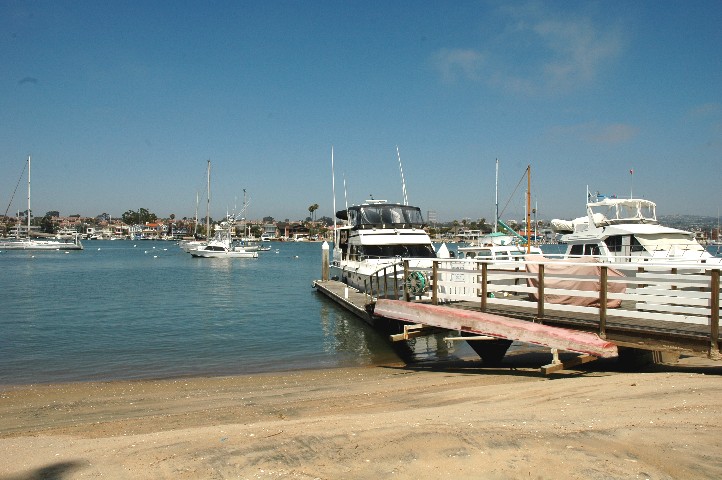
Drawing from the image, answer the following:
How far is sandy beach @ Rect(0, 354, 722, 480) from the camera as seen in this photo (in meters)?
5.48

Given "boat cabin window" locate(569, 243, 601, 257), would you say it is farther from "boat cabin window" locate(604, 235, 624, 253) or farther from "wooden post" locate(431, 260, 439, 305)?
"wooden post" locate(431, 260, 439, 305)

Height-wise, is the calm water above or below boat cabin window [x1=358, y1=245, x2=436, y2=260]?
below

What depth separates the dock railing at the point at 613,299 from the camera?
8.95m

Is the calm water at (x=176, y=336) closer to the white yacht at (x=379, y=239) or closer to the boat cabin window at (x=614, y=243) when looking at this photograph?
the white yacht at (x=379, y=239)

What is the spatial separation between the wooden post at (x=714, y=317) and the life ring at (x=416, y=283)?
6.72 m

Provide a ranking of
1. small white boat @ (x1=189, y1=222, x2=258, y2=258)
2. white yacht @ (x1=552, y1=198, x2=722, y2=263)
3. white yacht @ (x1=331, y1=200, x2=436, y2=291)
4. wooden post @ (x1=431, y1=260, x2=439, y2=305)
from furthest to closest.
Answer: small white boat @ (x1=189, y1=222, x2=258, y2=258)
white yacht @ (x1=331, y1=200, x2=436, y2=291)
white yacht @ (x1=552, y1=198, x2=722, y2=263)
wooden post @ (x1=431, y1=260, x2=439, y2=305)

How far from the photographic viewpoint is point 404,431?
256 inches

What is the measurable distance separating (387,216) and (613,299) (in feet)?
50.3

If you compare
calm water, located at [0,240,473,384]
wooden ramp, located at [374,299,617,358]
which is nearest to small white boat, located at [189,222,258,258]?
calm water, located at [0,240,473,384]

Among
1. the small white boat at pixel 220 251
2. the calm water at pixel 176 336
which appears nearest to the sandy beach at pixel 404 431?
the calm water at pixel 176 336

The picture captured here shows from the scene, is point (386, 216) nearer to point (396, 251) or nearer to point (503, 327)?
point (396, 251)

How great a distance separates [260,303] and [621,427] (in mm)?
25755

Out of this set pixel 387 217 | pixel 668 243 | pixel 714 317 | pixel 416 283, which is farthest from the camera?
pixel 387 217

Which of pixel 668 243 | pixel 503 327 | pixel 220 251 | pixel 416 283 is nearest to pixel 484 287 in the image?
pixel 503 327
